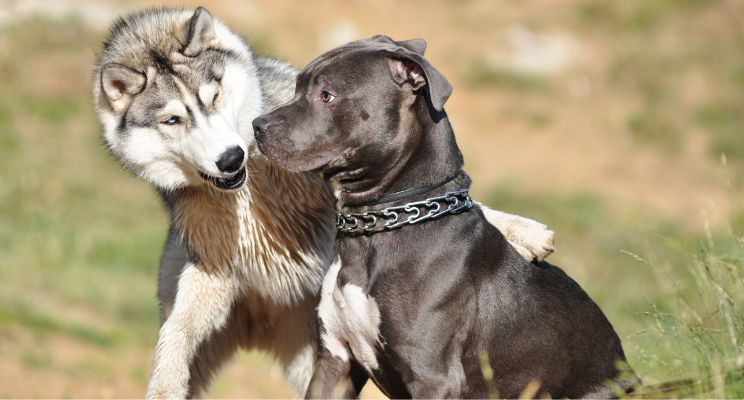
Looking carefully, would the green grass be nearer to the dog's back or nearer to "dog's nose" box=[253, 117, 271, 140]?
"dog's nose" box=[253, 117, 271, 140]

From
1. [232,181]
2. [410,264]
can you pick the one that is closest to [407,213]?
[410,264]

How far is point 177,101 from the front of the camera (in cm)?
325

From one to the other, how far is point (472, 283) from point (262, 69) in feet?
6.34

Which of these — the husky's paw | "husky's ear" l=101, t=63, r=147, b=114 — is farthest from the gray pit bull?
"husky's ear" l=101, t=63, r=147, b=114

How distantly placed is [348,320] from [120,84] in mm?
1753

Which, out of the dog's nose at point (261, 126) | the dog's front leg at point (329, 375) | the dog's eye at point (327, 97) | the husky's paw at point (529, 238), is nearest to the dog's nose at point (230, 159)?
the dog's nose at point (261, 126)

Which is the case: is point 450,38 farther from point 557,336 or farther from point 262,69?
point 557,336

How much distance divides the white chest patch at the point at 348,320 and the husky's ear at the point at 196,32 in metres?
1.46

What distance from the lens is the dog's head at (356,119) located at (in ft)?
8.76

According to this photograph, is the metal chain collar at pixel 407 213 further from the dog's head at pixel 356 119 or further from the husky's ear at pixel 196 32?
the husky's ear at pixel 196 32

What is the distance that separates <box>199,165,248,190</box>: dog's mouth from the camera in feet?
10.5

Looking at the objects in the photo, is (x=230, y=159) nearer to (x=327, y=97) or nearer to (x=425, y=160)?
(x=327, y=97)

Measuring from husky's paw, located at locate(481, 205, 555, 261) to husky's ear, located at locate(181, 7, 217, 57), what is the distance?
1.80 meters

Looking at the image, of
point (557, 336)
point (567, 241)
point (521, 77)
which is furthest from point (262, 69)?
point (521, 77)
